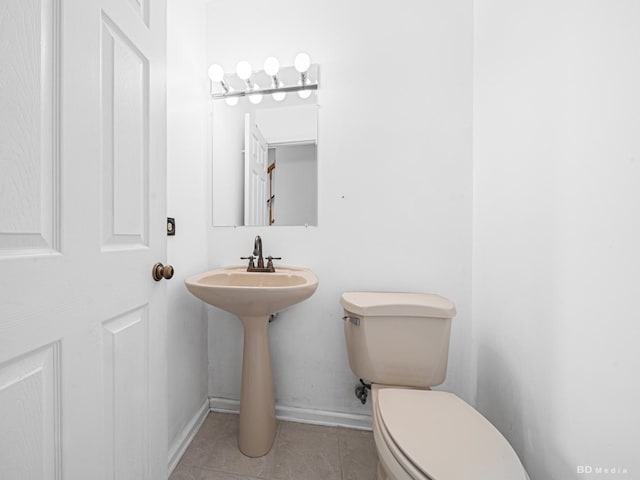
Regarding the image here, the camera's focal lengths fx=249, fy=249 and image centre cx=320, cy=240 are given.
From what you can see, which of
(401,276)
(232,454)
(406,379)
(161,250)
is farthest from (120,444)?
(401,276)

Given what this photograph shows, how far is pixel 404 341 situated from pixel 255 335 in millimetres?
656

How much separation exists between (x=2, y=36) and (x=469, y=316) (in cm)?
165

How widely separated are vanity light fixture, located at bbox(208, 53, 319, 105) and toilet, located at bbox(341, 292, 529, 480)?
112 cm

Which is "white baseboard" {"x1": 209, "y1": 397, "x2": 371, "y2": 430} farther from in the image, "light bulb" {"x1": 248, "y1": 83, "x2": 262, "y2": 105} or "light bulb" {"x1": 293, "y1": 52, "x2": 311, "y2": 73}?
"light bulb" {"x1": 293, "y1": 52, "x2": 311, "y2": 73}

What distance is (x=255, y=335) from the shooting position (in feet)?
3.77

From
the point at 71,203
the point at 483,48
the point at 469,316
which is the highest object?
the point at 483,48

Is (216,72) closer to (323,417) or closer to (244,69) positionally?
(244,69)

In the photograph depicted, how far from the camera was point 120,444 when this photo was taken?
62 centimetres

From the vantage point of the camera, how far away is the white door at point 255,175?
1.38 m

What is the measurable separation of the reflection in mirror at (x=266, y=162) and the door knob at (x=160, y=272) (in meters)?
0.66

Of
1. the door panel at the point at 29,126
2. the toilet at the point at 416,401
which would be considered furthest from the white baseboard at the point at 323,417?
the door panel at the point at 29,126

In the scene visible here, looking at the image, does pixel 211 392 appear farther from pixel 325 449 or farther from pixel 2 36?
pixel 2 36

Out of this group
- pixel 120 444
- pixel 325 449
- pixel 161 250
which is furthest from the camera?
pixel 325 449

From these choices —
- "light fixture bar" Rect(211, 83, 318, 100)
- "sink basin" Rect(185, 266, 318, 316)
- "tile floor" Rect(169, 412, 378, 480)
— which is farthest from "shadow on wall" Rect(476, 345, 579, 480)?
"light fixture bar" Rect(211, 83, 318, 100)
